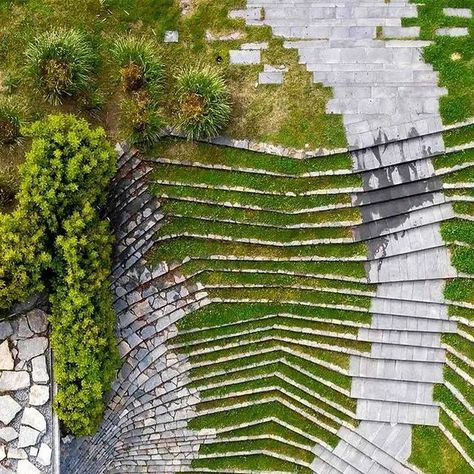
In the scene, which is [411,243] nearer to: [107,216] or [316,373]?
[316,373]

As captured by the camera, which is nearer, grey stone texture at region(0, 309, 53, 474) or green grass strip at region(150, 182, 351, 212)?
grey stone texture at region(0, 309, 53, 474)

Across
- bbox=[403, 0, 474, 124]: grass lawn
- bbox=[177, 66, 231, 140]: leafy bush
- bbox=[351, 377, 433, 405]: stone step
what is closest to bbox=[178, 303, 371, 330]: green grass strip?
bbox=[351, 377, 433, 405]: stone step

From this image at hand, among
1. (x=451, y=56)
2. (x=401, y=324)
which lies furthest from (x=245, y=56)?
(x=401, y=324)

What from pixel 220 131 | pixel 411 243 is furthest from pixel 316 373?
pixel 220 131

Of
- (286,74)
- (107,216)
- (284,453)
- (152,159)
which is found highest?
(286,74)

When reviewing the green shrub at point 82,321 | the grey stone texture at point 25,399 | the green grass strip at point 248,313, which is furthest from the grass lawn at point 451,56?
the grey stone texture at point 25,399

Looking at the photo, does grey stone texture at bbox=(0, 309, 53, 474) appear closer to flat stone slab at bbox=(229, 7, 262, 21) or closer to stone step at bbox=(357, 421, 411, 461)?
stone step at bbox=(357, 421, 411, 461)
